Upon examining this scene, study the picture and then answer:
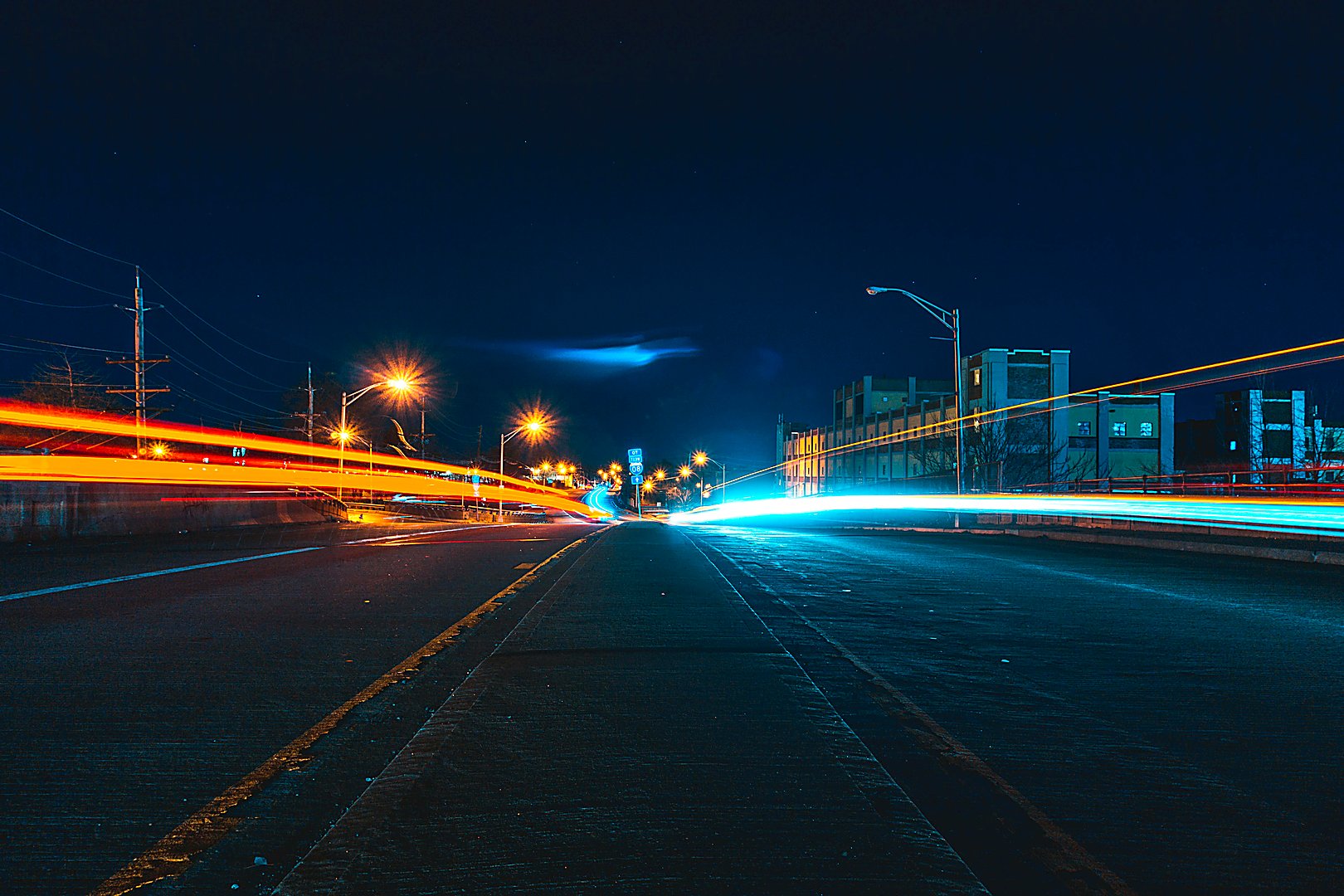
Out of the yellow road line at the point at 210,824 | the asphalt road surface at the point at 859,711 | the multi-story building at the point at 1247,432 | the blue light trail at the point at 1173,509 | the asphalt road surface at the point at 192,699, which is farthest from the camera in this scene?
the multi-story building at the point at 1247,432

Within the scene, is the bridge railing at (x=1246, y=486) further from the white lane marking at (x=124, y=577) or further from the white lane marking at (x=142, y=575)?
the white lane marking at (x=124, y=577)

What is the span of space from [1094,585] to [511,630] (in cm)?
868

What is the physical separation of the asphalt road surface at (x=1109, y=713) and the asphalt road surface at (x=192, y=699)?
284 cm

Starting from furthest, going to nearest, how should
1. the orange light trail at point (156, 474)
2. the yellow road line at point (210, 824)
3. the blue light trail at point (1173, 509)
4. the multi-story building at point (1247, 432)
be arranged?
the multi-story building at point (1247, 432) < the orange light trail at point (156, 474) < the blue light trail at point (1173, 509) < the yellow road line at point (210, 824)

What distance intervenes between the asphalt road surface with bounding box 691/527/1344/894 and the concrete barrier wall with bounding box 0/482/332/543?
16.5 metres

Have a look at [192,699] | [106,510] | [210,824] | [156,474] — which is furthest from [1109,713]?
[156,474]

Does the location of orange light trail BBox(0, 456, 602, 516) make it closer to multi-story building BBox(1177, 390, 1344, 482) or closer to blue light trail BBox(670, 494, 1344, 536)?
blue light trail BBox(670, 494, 1344, 536)

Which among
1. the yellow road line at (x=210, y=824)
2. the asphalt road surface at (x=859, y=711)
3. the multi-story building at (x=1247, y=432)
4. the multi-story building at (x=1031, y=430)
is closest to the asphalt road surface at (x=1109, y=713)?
the asphalt road surface at (x=859, y=711)

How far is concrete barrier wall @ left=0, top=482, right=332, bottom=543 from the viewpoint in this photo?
71.3 ft

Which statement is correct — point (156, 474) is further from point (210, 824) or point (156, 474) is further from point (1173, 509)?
point (210, 824)

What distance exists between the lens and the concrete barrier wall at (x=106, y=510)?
2174 centimetres

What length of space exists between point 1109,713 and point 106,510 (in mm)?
24153

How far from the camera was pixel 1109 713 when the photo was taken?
21.4 ft

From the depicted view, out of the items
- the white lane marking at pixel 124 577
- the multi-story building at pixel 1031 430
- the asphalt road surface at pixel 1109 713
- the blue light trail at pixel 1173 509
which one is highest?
the multi-story building at pixel 1031 430
